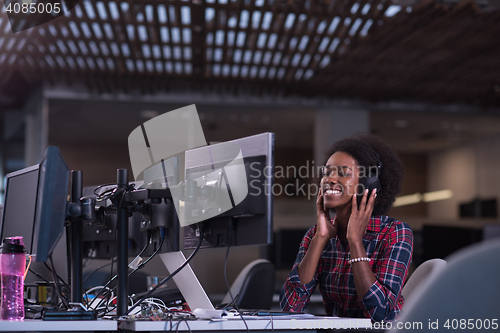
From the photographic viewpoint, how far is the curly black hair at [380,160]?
2293mm

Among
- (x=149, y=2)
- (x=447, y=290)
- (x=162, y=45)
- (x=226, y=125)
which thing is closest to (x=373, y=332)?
(x=447, y=290)

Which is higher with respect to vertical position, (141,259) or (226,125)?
(226,125)

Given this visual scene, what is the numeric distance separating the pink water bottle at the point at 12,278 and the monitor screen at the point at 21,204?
48mm

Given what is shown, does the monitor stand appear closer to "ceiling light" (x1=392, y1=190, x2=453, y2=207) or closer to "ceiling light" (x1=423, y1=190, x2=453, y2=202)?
"ceiling light" (x1=392, y1=190, x2=453, y2=207)

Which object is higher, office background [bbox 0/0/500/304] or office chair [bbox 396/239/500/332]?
office background [bbox 0/0/500/304]

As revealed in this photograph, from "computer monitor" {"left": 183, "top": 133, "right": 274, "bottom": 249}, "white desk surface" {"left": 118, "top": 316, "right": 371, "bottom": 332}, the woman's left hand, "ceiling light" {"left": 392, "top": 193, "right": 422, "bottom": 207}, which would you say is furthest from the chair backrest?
"ceiling light" {"left": 392, "top": 193, "right": 422, "bottom": 207}

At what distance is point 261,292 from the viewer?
2.95 metres

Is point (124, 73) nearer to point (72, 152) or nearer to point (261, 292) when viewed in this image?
point (72, 152)

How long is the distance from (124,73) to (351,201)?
497cm

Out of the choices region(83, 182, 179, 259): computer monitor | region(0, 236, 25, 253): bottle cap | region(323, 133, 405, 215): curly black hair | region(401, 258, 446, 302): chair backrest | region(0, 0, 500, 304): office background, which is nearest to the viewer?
region(0, 236, 25, 253): bottle cap

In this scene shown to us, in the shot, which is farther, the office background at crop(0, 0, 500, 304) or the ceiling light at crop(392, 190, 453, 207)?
the ceiling light at crop(392, 190, 453, 207)

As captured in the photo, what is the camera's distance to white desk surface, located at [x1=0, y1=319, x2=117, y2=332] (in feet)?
4.26

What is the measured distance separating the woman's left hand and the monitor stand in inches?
25.2

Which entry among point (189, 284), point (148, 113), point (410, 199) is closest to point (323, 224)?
point (189, 284)
